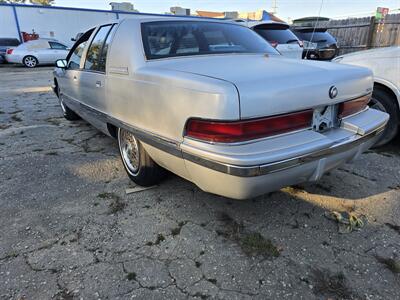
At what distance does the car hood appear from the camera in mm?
1925

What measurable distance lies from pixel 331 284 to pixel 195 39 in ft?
7.46

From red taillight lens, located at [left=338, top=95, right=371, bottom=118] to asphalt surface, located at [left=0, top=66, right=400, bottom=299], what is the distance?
0.84 metres

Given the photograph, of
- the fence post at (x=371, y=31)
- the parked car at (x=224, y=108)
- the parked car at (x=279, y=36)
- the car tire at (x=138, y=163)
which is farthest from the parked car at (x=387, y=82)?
the fence post at (x=371, y=31)

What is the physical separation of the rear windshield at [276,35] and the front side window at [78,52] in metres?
4.62

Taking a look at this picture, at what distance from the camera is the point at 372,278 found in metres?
2.02

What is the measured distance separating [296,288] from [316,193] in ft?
4.14

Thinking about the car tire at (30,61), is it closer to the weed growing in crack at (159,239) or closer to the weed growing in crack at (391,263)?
the weed growing in crack at (159,239)

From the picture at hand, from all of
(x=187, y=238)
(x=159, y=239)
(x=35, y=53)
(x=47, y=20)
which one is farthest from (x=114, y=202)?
(x=47, y=20)

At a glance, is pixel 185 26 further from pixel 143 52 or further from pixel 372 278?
pixel 372 278

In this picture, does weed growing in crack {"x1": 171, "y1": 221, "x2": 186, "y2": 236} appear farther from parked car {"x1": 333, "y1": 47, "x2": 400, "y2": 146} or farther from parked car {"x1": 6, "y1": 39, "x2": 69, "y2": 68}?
parked car {"x1": 6, "y1": 39, "x2": 69, "y2": 68}

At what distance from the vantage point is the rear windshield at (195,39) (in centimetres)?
272

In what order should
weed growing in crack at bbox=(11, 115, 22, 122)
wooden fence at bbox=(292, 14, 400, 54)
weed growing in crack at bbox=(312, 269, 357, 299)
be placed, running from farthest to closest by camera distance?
wooden fence at bbox=(292, 14, 400, 54) < weed growing in crack at bbox=(11, 115, 22, 122) < weed growing in crack at bbox=(312, 269, 357, 299)

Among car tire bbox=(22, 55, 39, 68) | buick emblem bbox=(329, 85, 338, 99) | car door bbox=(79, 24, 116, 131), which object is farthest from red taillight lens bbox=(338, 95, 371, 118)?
car tire bbox=(22, 55, 39, 68)

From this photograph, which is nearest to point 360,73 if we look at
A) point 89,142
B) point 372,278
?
point 372,278
